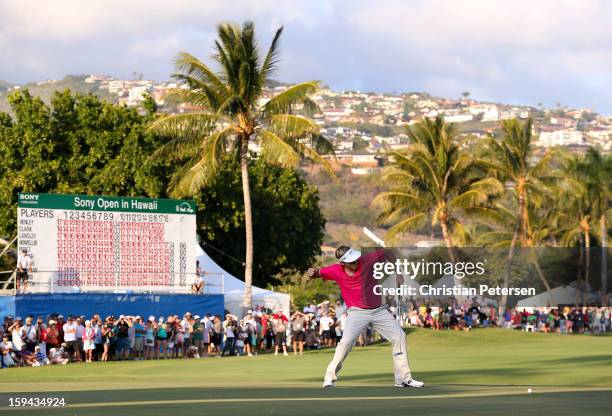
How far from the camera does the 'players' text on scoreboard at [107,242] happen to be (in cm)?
3691

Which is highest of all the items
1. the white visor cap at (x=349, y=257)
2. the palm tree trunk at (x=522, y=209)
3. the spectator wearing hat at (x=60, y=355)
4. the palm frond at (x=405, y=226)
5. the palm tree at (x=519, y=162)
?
the palm tree at (x=519, y=162)

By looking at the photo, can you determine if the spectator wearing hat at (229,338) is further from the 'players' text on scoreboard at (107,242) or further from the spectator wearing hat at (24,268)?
the spectator wearing hat at (24,268)

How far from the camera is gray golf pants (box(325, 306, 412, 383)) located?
1480 cm

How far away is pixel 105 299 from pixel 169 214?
430cm

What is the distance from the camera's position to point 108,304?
122 feet

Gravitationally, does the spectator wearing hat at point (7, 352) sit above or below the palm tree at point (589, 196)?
below

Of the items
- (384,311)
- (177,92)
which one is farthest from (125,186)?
(384,311)

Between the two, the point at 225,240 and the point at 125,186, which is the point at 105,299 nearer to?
the point at 125,186

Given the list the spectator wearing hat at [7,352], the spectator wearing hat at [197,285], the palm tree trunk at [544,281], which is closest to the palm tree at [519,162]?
the palm tree trunk at [544,281]

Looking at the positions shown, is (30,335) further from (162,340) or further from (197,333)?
(197,333)

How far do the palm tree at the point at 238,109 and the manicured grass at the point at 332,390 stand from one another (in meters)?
8.36

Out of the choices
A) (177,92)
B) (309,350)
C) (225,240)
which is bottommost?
(309,350)

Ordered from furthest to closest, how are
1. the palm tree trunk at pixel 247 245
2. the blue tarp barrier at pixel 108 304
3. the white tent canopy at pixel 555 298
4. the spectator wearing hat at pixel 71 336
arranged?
1. the white tent canopy at pixel 555 298
2. the palm tree trunk at pixel 247 245
3. the blue tarp barrier at pixel 108 304
4. the spectator wearing hat at pixel 71 336

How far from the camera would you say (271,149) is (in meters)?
41.8
